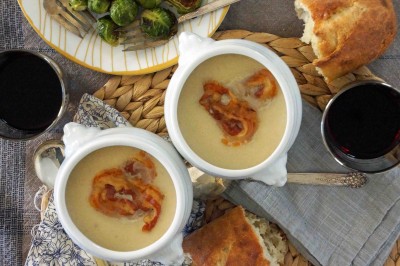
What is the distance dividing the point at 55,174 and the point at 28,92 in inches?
11.6

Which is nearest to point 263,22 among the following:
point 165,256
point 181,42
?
point 181,42

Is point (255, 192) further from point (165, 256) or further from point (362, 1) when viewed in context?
point (362, 1)

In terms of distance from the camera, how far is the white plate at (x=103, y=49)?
214cm

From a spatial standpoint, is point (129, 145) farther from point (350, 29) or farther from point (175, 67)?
point (350, 29)

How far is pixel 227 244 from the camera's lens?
2.10 meters

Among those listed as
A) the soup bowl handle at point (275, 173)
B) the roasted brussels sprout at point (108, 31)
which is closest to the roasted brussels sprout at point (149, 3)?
the roasted brussels sprout at point (108, 31)

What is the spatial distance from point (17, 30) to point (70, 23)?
0.24 meters

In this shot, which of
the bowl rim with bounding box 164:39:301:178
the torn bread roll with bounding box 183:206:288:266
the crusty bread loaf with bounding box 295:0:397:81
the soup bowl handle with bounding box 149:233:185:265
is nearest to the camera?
the bowl rim with bounding box 164:39:301:178

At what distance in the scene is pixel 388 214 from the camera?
2.12 m

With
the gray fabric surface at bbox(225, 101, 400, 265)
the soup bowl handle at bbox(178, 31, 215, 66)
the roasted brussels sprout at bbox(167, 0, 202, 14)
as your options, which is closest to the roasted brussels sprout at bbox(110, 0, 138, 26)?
the roasted brussels sprout at bbox(167, 0, 202, 14)

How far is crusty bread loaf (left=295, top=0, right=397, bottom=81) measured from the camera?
197 cm

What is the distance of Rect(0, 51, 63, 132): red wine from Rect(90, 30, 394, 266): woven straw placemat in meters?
0.15

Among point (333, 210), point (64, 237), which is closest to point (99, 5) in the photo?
point (64, 237)

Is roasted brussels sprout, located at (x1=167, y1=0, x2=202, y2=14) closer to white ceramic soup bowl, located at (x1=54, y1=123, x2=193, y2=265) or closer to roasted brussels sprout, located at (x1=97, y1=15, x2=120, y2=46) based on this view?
roasted brussels sprout, located at (x1=97, y1=15, x2=120, y2=46)
